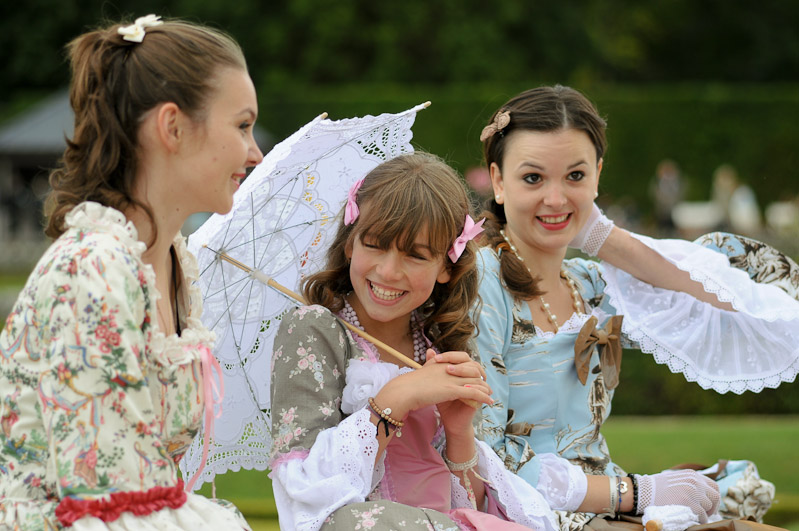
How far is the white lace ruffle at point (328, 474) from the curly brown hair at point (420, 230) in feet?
1.53

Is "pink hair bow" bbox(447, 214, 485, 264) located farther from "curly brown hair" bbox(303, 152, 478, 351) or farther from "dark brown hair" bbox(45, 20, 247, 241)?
"dark brown hair" bbox(45, 20, 247, 241)

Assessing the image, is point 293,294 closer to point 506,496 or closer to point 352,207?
point 352,207

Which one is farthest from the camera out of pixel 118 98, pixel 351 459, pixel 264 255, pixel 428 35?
pixel 428 35

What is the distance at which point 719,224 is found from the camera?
17938 millimetres

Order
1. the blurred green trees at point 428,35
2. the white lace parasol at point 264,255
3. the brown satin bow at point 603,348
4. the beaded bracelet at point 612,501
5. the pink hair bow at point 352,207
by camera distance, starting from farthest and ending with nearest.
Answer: the blurred green trees at point 428,35 → the brown satin bow at point 603,348 → the beaded bracelet at point 612,501 → the white lace parasol at point 264,255 → the pink hair bow at point 352,207

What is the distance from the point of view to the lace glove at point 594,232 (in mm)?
3721

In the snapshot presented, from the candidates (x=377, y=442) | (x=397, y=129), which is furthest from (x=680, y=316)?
(x=377, y=442)

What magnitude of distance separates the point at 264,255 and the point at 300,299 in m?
0.23

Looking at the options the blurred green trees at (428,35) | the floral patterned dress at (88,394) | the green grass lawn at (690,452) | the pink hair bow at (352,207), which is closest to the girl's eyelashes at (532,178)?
the pink hair bow at (352,207)

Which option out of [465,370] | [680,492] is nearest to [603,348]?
[680,492]

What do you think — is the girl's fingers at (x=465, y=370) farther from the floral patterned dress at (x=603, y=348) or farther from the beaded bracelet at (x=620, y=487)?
the beaded bracelet at (x=620, y=487)

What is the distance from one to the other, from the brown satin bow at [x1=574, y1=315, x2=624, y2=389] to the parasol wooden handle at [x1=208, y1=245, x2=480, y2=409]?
610 mm

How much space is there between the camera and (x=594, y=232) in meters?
3.74

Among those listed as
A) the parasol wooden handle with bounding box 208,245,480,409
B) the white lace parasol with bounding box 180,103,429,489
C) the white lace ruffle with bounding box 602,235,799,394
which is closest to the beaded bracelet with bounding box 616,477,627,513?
the white lace ruffle with bounding box 602,235,799,394
